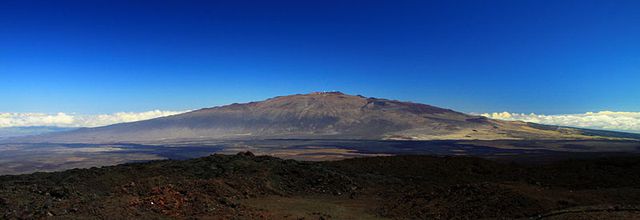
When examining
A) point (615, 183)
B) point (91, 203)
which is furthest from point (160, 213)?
point (615, 183)

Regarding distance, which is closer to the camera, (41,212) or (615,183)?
(41,212)

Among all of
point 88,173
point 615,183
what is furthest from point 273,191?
point 615,183

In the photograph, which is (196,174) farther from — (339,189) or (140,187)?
(339,189)

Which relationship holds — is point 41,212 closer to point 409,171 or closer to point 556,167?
point 409,171

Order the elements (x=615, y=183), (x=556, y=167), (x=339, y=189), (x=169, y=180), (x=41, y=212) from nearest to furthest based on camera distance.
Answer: (x=41, y=212) → (x=169, y=180) → (x=339, y=189) → (x=615, y=183) → (x=556, y=167)

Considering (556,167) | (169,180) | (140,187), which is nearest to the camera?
(140,187)

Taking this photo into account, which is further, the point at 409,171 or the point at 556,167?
the point at 556,167
